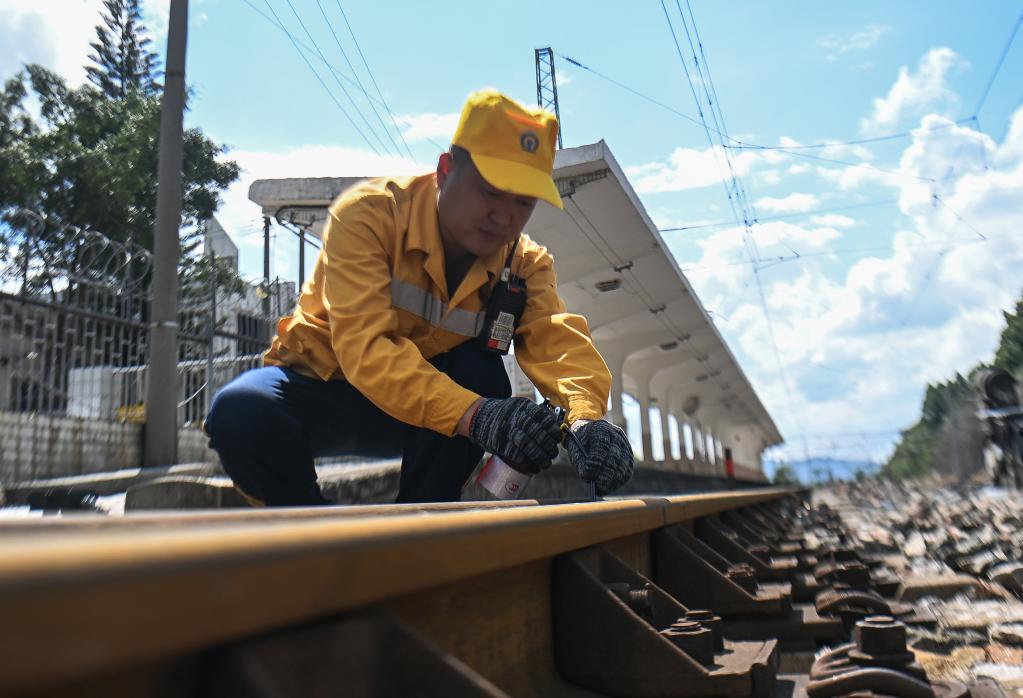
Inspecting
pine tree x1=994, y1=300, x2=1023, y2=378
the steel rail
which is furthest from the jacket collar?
pine tree x1=994, y1=300, x2=1023, y2=378

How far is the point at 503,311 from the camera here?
3102mm

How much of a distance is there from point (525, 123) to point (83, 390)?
7303mm

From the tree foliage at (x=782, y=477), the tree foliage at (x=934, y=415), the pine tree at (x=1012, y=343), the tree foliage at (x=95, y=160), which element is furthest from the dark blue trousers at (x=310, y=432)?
the pine tree at (x=1012, y=343)

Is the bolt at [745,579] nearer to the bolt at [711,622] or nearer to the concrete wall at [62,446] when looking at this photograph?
the bolt at [711,622]

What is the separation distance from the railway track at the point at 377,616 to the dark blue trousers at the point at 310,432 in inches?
33.7

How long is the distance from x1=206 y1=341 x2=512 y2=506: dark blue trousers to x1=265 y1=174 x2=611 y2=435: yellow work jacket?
10 cm

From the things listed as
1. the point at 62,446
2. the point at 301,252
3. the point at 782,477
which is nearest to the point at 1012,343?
the point at 782,477

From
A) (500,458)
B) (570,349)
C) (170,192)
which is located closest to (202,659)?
(500,458)

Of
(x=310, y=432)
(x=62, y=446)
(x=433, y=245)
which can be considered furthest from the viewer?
(x=62, y=446)

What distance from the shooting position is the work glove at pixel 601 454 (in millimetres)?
2547

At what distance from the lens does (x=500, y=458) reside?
8.25 feet

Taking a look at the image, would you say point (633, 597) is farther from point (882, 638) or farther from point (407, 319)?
point (407, 319)

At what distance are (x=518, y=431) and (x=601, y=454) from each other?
0.31 meters

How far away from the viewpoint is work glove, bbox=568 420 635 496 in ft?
8.36
